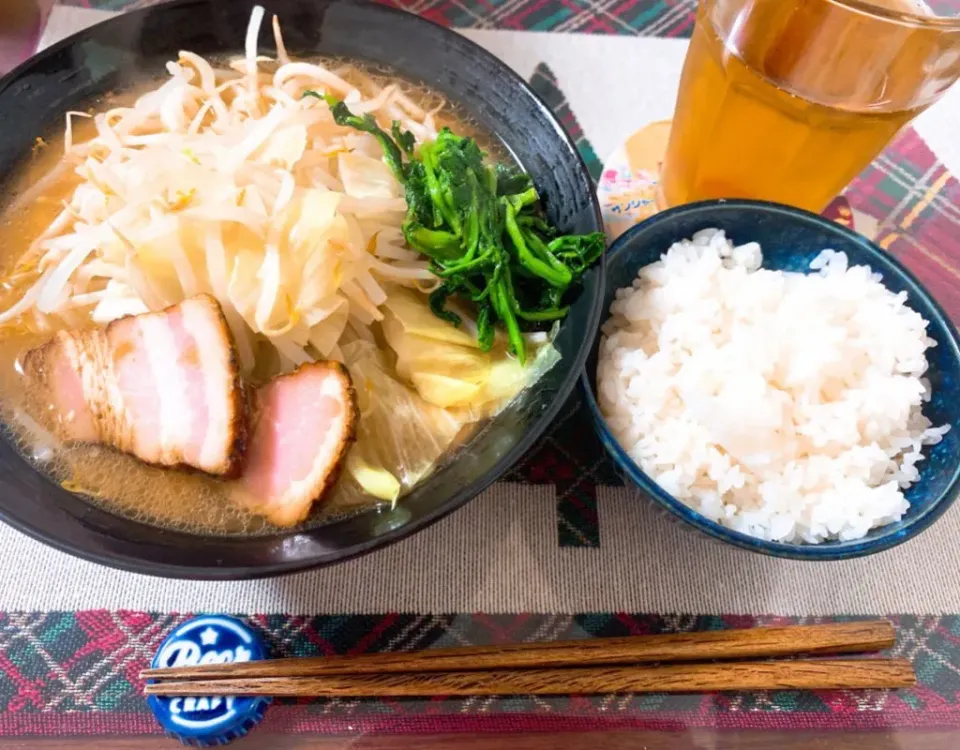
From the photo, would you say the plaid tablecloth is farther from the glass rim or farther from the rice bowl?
the glass rim

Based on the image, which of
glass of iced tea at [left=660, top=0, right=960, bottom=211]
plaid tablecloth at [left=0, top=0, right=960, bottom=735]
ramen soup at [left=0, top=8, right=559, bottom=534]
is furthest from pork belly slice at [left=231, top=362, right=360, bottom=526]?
glass of iced tea at [left=660, top=0, right=960, bottom=211]

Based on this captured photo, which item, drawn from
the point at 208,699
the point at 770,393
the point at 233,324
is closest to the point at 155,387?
the point at 233,324

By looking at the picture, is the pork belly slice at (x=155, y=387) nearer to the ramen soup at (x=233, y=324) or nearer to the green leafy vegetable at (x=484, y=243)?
the ramen soup at (x=233, y=324)

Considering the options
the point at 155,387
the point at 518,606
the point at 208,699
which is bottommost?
the point at 208,699

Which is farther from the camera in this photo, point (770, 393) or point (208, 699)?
point (770, 393)

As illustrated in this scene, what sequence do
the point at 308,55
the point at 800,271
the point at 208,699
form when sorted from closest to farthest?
1. the point at 208,699
2. the point at 800,271
3. the point at 308,55

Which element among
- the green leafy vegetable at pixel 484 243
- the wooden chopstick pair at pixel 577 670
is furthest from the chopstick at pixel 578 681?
the green leafy vegetable at pixel 484 243

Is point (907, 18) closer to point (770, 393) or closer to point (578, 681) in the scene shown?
point (770, 393)
